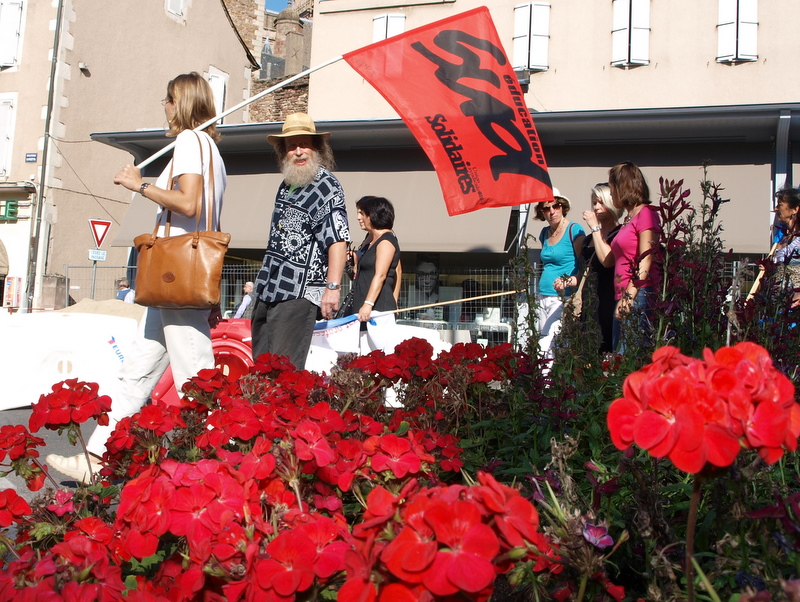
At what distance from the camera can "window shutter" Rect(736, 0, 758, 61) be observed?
17.1m

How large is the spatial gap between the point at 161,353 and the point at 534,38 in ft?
54.9

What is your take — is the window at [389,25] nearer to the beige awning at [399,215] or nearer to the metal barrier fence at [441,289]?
the beige awning at [399,215]

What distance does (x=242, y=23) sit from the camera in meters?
34.7

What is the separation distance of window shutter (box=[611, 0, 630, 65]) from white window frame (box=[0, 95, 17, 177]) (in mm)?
17122

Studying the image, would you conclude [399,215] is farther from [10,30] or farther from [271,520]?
[10,30]

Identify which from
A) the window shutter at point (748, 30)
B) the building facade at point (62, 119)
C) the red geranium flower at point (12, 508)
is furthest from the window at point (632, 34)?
the red geranium flower at point (12, 508)

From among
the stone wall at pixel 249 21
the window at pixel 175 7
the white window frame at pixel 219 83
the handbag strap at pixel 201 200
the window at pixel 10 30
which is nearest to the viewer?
the handbag strap at pixel 201 200

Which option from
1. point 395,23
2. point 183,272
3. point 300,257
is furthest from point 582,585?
point 395,23

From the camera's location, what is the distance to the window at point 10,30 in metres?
23.1

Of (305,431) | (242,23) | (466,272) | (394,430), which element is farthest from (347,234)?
(242,23)

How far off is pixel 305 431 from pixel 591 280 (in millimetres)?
2353

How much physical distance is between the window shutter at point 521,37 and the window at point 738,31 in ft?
14.1

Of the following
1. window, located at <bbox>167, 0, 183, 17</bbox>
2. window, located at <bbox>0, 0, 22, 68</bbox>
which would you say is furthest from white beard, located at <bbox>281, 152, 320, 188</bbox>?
window, located at <bbox>167, 0, 183, 17</bbox>

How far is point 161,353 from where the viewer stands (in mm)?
3748
